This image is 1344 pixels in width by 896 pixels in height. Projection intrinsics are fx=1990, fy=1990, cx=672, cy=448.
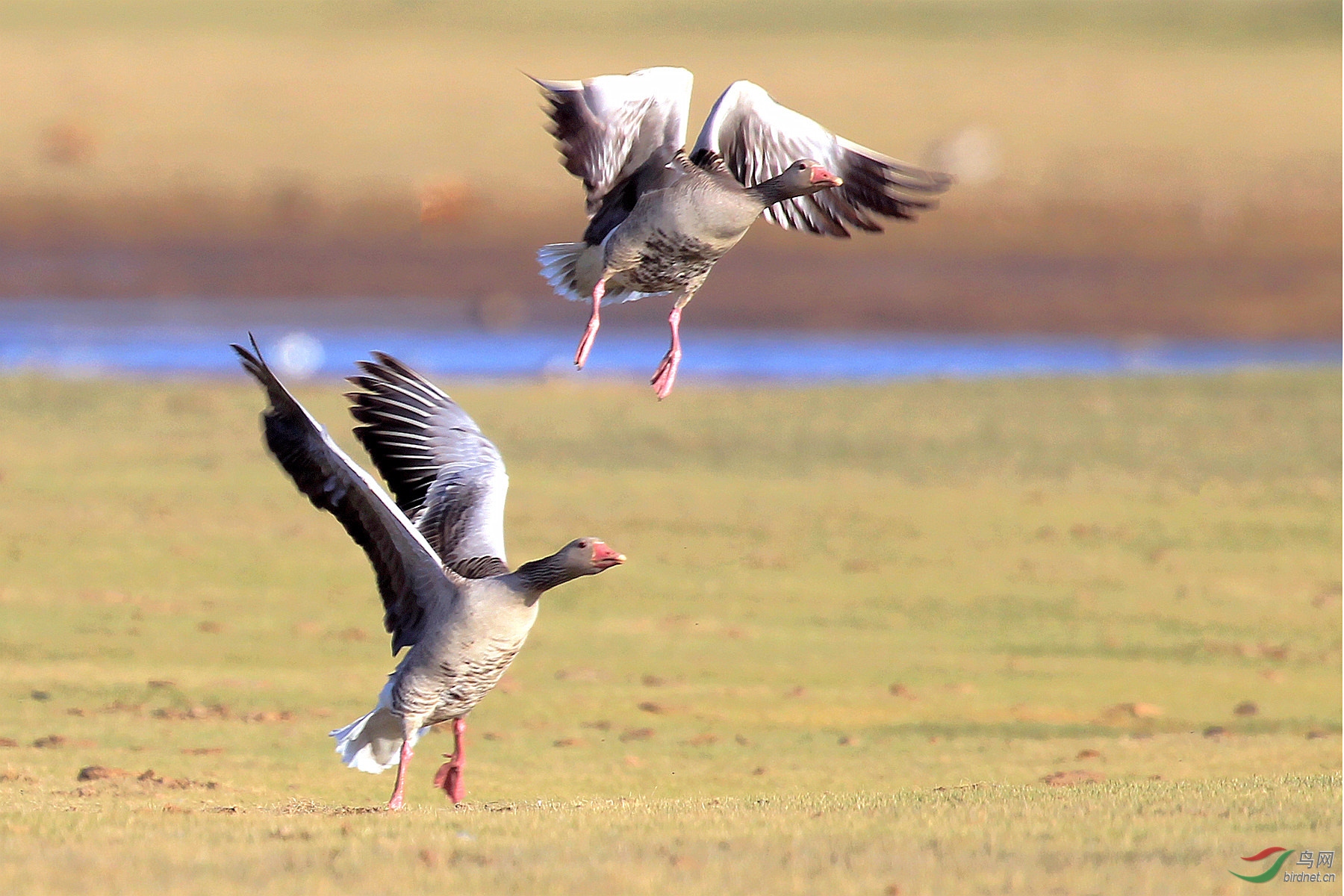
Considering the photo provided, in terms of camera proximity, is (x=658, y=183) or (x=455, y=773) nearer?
(x=455, y=773)

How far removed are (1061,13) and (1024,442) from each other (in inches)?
1512

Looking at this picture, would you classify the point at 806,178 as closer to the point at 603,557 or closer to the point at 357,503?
the point at 603,557

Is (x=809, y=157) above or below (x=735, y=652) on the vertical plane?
above

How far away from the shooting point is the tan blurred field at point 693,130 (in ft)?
102

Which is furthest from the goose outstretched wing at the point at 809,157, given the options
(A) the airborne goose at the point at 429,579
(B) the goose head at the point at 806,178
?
(A) the airborne goose at the point at 429,579

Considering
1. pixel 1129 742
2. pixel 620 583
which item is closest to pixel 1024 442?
pixel 620 583

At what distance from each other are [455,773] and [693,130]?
20775 mm

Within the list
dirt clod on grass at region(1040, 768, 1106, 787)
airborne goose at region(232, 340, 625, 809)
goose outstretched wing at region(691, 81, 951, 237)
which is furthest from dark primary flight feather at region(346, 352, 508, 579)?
dirt clod on grass at region(1040, 768, 1106, 787)

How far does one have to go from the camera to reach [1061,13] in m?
55.4

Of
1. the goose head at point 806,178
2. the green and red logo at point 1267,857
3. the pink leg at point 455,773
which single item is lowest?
the pink leg at point 455,773

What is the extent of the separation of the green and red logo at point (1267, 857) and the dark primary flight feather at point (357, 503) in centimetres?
317

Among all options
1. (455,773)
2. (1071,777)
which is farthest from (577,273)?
(1071,777)

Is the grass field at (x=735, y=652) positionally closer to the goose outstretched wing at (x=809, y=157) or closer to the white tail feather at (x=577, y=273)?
the white tail feather at (x=577, y=273)

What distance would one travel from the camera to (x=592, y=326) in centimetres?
867
